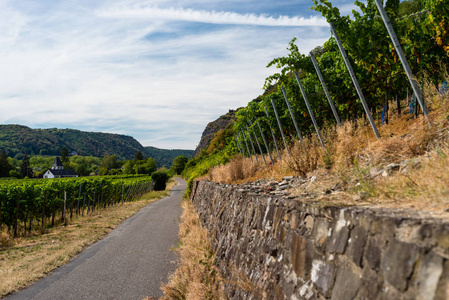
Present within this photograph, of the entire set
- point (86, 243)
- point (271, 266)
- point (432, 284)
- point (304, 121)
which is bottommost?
point (86, 243)

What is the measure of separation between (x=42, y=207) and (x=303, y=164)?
16895 millimetres

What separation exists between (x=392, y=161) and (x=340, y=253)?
11.4ft

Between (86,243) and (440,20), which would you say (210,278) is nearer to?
(440,20)

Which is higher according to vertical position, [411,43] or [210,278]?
[411,43]

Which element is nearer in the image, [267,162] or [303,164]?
[303,164]

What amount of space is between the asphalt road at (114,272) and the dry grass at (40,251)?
36cm

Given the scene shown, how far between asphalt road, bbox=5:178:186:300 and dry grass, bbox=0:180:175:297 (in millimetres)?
356

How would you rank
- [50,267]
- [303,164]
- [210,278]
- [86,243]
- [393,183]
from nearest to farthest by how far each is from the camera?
[393,183], [210,278], [303,164], [50,267], [86,243]

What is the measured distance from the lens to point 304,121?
20.3m

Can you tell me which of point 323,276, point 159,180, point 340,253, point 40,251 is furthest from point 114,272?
point 159,180

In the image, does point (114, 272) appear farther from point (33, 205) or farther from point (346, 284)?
point (33, 205)

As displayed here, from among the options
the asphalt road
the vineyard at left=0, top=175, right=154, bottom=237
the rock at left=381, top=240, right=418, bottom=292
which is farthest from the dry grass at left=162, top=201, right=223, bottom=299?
the vineyard at left=0, top=175, right=154, bottom=237

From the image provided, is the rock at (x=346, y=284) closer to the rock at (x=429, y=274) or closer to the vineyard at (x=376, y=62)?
the rock at (x=429, y=274)

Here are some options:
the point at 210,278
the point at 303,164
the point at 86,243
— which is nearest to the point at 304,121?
the point at 303,164
